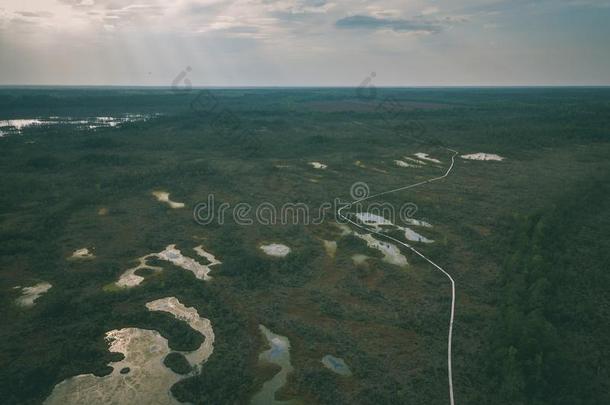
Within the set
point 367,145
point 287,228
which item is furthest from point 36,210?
point 367,145

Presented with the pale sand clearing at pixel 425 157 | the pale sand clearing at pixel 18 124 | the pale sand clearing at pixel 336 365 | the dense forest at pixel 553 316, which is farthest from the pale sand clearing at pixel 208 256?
the pale sand clearing at pixel 18 124

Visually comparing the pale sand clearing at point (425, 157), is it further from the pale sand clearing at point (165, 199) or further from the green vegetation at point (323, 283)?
the pale sand clearing at point (165, 199)

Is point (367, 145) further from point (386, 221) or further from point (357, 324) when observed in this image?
point (357, 324)

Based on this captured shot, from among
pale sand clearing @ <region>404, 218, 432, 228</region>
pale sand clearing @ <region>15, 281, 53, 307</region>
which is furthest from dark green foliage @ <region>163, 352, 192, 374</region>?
pale sand clearing @ <region>404, 218, 432, 228</region>

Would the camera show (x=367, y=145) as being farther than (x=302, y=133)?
No

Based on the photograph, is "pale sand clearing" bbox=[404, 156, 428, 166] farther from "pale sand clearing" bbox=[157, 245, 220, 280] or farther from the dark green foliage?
the dark green foliage

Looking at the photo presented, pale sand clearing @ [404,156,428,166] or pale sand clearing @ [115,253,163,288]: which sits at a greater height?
pale sand clearing @ [404,156,428,166]

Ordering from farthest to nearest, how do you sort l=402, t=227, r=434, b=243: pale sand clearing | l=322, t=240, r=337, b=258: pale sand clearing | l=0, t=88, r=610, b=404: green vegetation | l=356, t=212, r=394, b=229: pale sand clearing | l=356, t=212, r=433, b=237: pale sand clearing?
1. l=356, t=212, r=394, b=229: pale sand clearing
2. l=356, t=212, r=433, b=237: pale sand clearing
3. l=402, t=227, r=434, b=243: pale sand clearing
4. l=322, t=240, r=337, b=258: pale sand clearing
5. l=0, t=88, r=610, b=404: green vegetation

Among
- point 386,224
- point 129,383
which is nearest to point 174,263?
point 129,383
